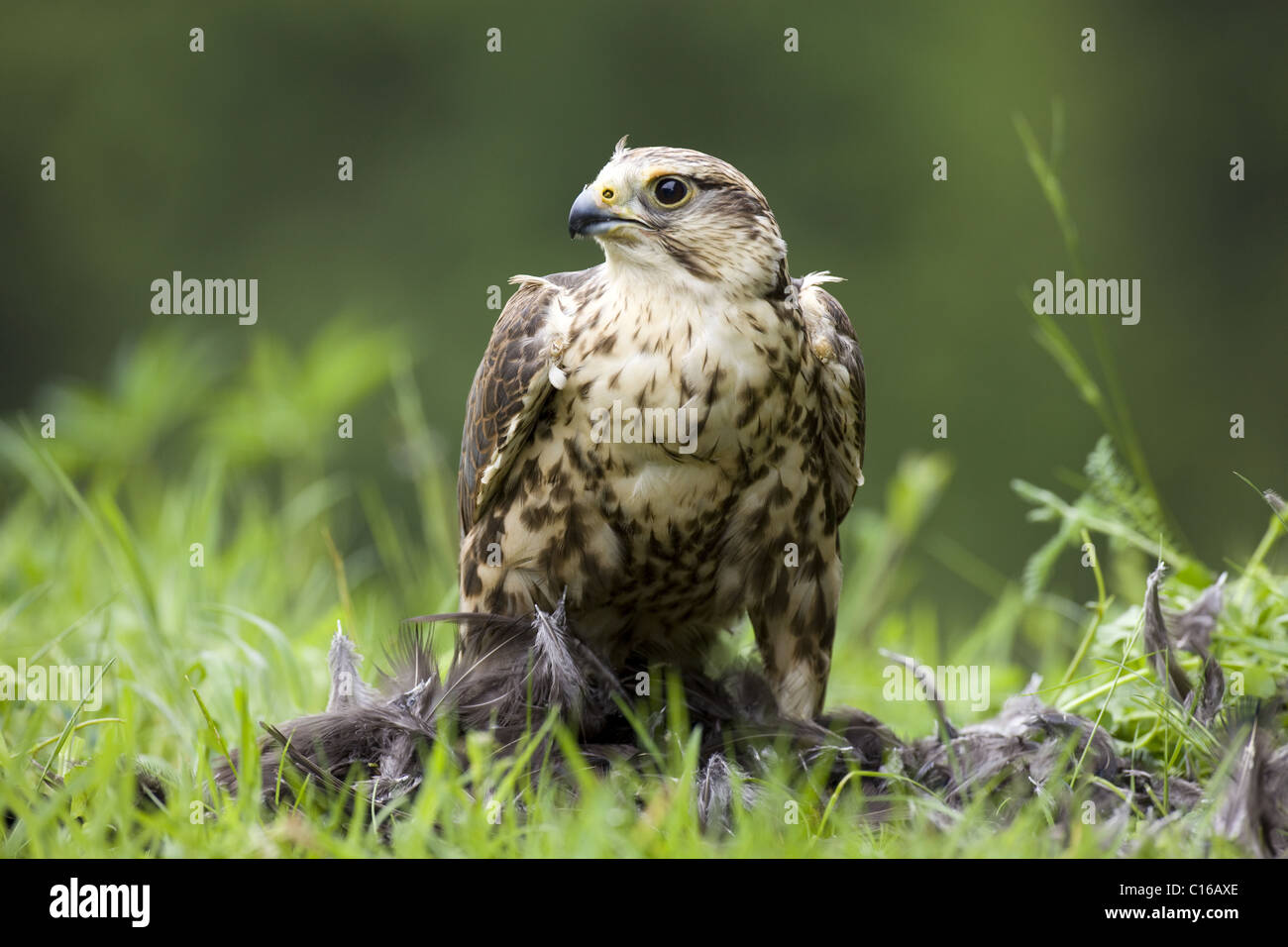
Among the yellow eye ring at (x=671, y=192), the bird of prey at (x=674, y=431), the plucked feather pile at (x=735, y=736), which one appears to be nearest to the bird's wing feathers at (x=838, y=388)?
the bird of prey at (x=674, y=431)

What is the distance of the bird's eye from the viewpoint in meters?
2.60

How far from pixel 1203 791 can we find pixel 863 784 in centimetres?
55

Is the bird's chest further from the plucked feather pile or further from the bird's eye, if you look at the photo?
the plucked feather pile

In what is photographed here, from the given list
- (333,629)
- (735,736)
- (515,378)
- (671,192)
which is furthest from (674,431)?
(333,629)

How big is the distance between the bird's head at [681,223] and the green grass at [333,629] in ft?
2.00

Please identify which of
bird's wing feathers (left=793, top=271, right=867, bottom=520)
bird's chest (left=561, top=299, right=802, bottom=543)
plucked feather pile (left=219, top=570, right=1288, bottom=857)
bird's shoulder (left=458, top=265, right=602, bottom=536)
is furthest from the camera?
bird's wing feathers (left=793, top=271, right=867, bottom=520)

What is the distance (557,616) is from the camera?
264 cm

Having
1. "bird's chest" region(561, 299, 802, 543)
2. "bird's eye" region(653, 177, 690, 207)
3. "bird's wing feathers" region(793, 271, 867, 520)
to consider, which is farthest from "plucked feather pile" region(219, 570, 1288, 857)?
"bird's eye" region(653, 177, 690, 207)

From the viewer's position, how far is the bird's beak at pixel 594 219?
255 centimetres

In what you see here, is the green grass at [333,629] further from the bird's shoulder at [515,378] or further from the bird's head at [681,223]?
the bird's head at [681,223]

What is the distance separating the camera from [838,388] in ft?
9.05

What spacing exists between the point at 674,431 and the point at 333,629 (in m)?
1.21

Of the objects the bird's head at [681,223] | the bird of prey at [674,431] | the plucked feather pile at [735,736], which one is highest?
the bird's head at [681,223]
